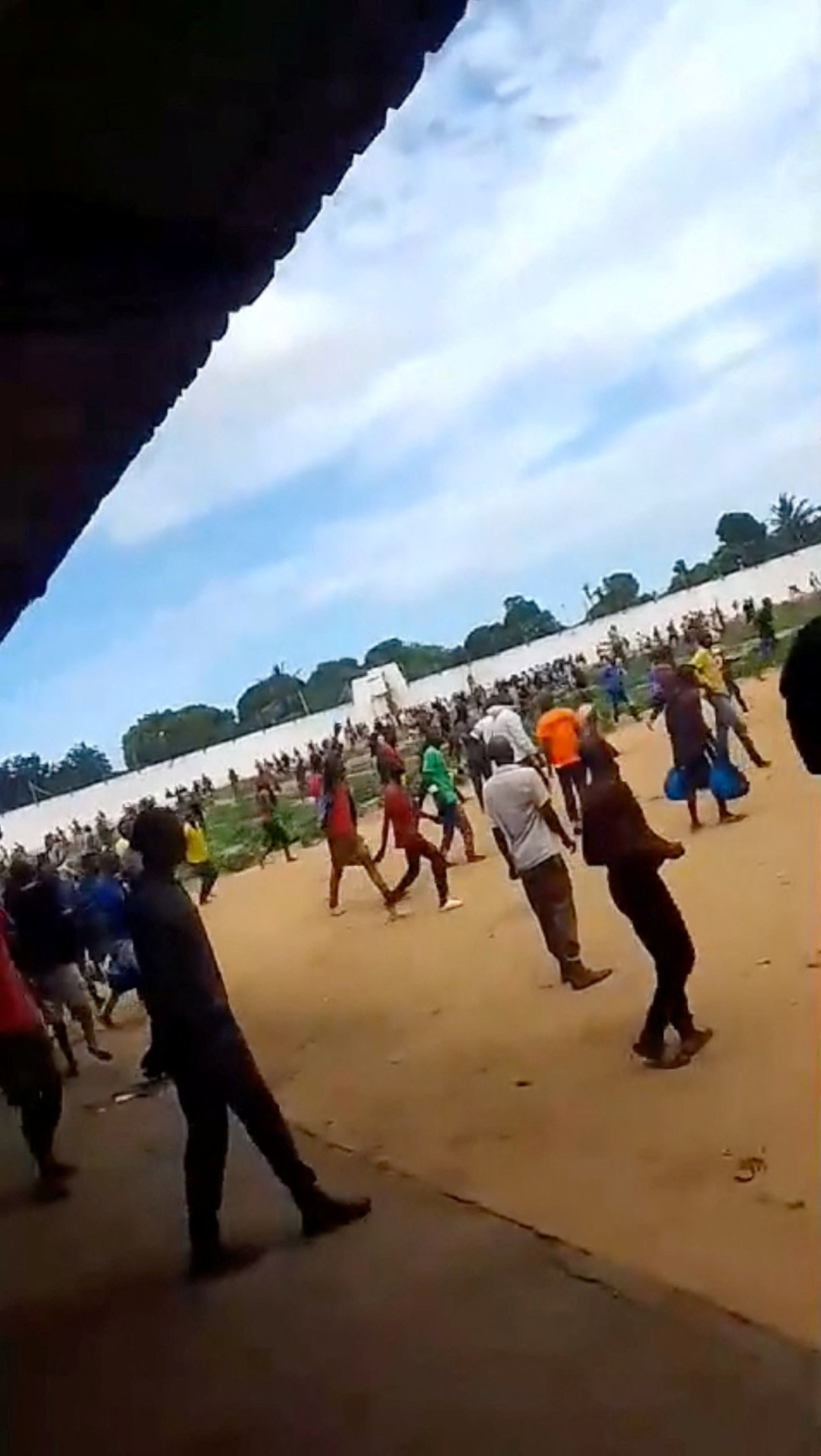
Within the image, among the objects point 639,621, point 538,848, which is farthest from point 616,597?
point 538,848

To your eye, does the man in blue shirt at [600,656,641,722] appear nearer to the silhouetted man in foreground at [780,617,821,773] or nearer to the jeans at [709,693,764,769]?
the jeans at [709,693,764,769]

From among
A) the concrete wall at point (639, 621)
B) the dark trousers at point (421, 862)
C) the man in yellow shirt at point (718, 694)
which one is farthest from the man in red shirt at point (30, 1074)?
the man in yellow shirt at point (718, 694)

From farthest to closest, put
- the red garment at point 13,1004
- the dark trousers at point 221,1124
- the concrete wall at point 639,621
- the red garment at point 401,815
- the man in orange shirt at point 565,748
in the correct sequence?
the red garment at point 401,815, the man in orange shirt at point 565,748, the red garment at point 13,1004, the dark trousers at point 221,1124, the concrete wall at point 639,621

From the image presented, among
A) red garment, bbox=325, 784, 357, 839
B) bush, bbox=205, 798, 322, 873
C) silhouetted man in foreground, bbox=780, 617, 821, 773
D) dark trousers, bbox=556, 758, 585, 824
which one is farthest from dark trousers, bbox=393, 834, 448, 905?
silhouetted man in foreground, bbox=780, 617, 821, 773

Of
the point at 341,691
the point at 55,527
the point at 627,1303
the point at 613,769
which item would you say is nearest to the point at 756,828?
the point at 613,769

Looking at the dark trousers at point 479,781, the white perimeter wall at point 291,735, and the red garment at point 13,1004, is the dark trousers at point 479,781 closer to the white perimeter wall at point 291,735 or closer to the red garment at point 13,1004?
the white perimeter wall at point 291,735
